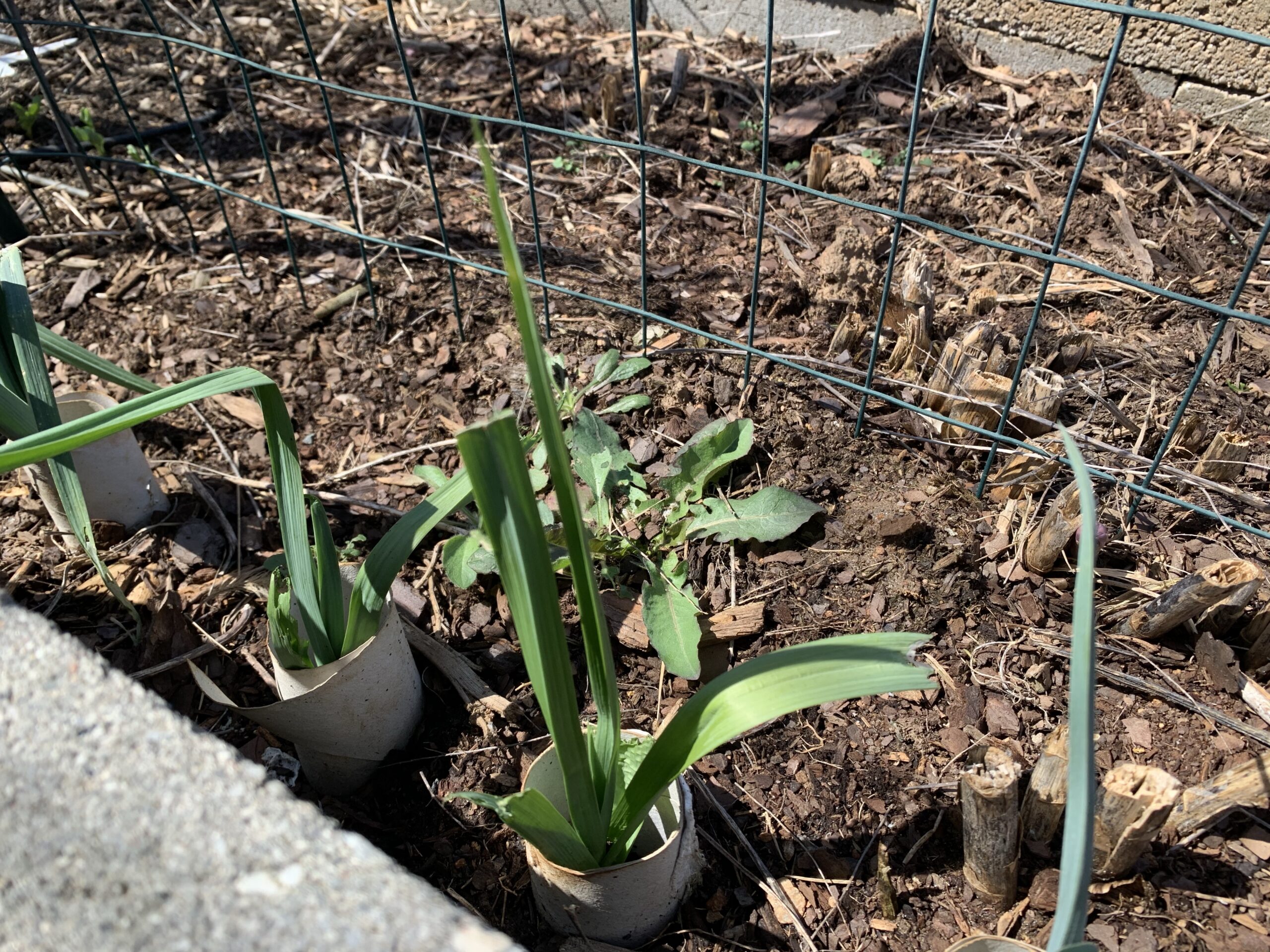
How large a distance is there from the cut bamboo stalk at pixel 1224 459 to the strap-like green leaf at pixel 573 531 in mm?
1323

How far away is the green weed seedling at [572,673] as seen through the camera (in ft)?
2.74

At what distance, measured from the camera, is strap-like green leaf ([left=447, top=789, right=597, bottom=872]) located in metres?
1.08

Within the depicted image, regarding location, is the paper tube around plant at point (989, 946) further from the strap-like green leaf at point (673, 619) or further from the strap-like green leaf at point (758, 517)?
the strap-like green leaf at point (758, 517)

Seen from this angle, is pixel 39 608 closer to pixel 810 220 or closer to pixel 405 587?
pixel 405 587

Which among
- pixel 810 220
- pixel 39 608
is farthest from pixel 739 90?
pixel 39 608

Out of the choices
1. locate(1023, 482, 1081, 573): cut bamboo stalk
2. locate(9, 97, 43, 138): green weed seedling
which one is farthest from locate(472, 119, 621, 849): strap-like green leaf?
locate(9, 97, 43, 138): green weed seedling

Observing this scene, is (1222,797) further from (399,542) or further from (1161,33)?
(1161,33)

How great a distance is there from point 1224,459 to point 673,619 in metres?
1.09

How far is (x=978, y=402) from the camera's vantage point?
6.23 ft

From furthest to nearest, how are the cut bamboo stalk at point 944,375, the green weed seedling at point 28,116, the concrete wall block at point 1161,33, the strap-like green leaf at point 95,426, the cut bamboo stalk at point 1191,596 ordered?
the green weed seedling at point 28,116 < the concrete wall block at point 1161,33 < the cut bamboo stalk at point 944,375 < the cut bamboo stalk at point 1191,596 < the strap-like green leaf at point 95,426

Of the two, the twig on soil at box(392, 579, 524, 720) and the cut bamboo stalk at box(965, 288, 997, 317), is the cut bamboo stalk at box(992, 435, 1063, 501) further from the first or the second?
the twig on soil at box(392, 579, 524, 720)

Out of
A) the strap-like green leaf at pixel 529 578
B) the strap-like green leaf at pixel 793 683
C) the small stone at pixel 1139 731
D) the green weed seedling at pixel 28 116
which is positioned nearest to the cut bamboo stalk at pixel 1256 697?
the small stone at pixel 1139 731

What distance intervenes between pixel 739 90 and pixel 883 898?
2.57 m

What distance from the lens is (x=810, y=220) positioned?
262 centimetres
